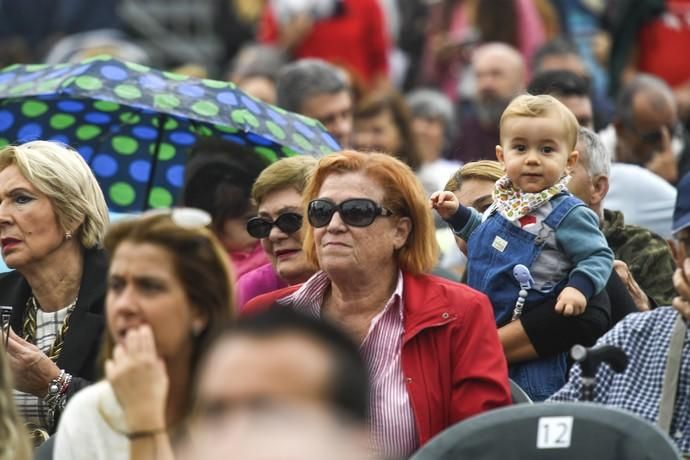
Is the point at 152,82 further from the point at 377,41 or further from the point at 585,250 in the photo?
the point at 377,41

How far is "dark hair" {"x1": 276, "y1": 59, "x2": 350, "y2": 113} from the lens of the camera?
10.4m

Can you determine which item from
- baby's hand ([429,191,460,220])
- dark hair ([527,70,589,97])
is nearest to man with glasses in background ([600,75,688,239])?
dark hair ([527,70,589,97])

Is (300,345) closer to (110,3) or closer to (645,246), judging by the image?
(645,246)

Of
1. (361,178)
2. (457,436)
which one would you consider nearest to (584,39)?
(361,178)

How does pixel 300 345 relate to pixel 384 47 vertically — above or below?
above

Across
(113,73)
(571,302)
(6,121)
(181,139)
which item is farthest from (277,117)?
(571,302)

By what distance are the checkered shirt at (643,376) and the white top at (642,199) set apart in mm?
2846

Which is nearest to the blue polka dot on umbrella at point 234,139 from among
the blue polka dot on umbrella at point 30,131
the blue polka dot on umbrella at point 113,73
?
the blue polka dot on umbrella at point 113,73

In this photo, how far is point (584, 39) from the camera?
14.2 metres

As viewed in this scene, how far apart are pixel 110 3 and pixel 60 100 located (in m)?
6.98

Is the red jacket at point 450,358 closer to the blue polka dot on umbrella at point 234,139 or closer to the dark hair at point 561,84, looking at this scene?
the blue polka dot on umbrella at point 234,139

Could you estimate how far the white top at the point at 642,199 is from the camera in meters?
8.81

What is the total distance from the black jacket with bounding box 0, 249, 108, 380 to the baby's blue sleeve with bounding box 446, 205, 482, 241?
57.2 inches

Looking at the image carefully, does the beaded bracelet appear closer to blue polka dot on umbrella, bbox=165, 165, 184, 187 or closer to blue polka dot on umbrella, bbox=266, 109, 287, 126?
blue polka dot on umbrella, bbox=266, 109, 287, 126
